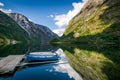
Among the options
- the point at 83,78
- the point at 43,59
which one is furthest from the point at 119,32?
the point at 83,78

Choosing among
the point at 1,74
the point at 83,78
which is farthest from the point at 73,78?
the point at 1,74

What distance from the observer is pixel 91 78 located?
26719 millimetres

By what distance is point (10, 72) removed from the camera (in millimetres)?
29328

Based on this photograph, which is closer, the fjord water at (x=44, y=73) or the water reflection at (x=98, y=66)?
the fjord water at (x=44, y=73)

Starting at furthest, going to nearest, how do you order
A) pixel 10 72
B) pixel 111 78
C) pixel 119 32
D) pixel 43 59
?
pixel 119 32 < pixel 43 59 < pixel 10 72 < pixel 111 78

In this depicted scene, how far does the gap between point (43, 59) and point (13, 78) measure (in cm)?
2068

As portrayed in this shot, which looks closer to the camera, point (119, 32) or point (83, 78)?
point (83, 78)

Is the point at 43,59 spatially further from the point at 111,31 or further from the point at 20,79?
the point at 111,31

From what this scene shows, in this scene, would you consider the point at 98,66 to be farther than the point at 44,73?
Yes

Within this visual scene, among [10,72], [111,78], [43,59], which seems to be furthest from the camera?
[43,59]

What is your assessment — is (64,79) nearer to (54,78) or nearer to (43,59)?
(54,78)

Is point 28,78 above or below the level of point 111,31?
below

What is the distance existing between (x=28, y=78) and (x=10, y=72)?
143 inches

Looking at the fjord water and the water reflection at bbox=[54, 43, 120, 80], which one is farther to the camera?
the water reflection at bbox=[54, 43, 120, 80]
